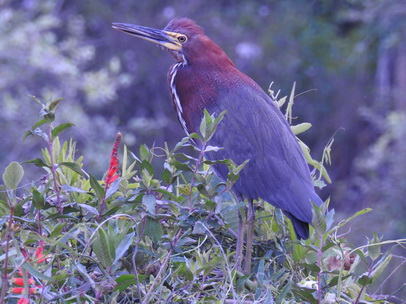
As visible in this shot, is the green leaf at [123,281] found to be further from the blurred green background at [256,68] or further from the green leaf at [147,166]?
the blurred green background at [256,68]

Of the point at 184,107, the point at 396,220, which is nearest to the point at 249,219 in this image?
the point at 184,107

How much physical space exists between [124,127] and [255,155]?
3.86 m

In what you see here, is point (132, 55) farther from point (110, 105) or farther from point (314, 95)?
point (314, 95)

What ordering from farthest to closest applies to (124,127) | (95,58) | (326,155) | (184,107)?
(95,58) → (124,127) → (184,107) → (326,155)

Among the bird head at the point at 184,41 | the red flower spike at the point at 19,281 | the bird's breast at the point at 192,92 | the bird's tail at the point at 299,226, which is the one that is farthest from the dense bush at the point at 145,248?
the bird head at the point at 184,41

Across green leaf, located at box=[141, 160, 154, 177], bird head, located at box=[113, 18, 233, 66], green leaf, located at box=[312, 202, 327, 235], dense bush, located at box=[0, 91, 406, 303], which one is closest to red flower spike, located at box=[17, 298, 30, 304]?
dense bush, located at box=[0, 91, 406, 303]

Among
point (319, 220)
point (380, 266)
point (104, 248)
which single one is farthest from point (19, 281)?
point (380, 266)

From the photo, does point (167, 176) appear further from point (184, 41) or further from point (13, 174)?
point (184, 41)

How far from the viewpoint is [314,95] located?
6.70 metres

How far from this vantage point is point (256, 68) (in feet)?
21.9

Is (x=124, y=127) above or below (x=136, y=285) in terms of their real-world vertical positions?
below

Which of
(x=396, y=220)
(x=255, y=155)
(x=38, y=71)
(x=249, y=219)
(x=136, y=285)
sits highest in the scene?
(x=136, y=285)

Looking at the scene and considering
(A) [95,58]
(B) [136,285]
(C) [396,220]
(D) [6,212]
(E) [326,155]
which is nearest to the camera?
(B) [136,285]

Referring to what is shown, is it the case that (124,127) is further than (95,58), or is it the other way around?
(95,58)
